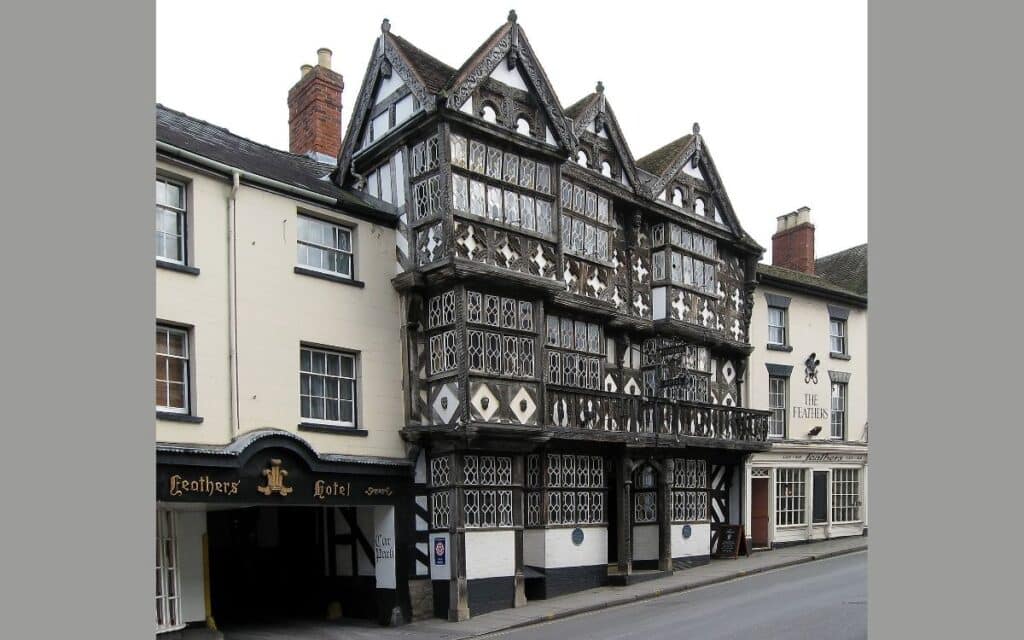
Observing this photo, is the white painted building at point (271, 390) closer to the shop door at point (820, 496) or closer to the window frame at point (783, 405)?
the window frame at point (783, 405)

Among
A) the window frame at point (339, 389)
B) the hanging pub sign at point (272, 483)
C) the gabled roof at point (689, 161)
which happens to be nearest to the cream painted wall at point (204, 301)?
the hanging pub sign at point (272, 483)

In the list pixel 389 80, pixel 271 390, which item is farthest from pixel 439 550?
pixel 389 80

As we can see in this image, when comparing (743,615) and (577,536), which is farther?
(577,536)

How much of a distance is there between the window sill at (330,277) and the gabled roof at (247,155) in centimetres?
136

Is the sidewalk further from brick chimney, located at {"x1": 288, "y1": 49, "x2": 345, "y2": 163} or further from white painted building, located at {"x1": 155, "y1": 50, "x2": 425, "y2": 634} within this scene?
brick chimney, located at {"x1": 288, "y1": 49, "x2": 345, "y2": 163}

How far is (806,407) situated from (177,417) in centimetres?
1975

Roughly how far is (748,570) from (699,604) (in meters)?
4.86

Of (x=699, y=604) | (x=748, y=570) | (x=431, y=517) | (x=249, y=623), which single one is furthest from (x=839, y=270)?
(x=249, y=623)

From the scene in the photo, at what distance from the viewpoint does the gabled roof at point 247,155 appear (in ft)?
53.0

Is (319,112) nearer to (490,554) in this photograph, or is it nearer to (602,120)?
(602,120)

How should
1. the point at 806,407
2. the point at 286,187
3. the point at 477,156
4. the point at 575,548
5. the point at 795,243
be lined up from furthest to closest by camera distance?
the point at 795,243, the point at 806,407, the point at 575,548, the point at 477,156, the point at 286,187

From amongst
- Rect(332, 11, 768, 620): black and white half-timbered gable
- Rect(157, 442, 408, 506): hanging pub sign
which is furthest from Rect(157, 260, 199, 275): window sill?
Rect(332, 11, 768, 620): black and white half-timbered gable

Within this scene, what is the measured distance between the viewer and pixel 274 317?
16188 mm

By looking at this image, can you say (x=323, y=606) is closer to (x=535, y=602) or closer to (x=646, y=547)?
(x=535, y=602)
